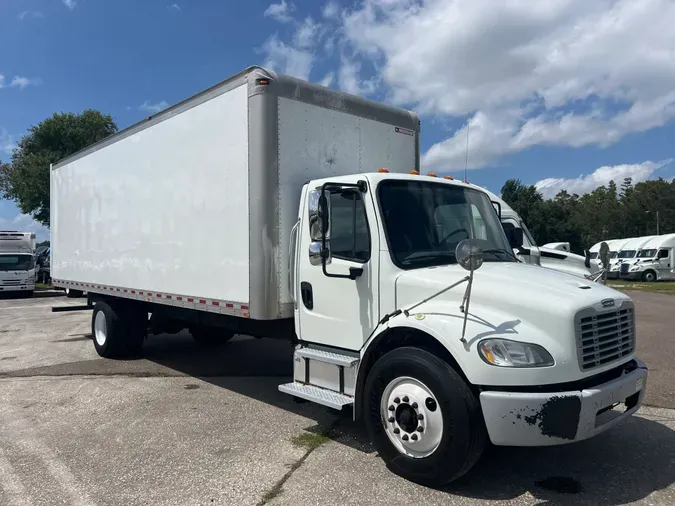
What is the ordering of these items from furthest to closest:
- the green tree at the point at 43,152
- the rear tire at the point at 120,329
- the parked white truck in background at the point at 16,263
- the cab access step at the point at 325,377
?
the green tree at the point at 43,152, the parked white truck in background at the point at 16,263, the rear tire at the point at 120,329, the cab access step at the point at 325,377

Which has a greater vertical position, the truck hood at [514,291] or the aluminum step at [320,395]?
the truck hood at [514,291]

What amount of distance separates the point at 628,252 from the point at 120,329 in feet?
127

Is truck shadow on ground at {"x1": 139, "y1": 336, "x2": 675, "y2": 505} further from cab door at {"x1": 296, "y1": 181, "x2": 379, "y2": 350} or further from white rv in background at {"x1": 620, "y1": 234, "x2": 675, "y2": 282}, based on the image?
white rv in background at {"x1": 620, "y1": 234, "x2": 675, "y2": 282}

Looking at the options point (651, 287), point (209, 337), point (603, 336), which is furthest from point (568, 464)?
point (651, 287)

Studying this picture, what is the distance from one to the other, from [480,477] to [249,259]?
286 centimetres

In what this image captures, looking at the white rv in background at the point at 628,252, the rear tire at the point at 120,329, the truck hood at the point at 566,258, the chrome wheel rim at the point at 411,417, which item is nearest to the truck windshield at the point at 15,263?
the rear tire at the point at 120,329

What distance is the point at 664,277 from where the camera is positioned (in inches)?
1407

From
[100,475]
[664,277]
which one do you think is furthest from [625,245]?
[100,475]

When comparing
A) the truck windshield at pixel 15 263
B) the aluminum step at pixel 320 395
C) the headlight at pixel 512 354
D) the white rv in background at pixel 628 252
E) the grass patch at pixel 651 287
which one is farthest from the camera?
the white rv in background at pixel 628 252

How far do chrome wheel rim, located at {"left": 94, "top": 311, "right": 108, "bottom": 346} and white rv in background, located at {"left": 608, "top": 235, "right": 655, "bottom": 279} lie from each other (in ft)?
117

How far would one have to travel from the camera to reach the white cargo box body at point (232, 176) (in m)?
5.39

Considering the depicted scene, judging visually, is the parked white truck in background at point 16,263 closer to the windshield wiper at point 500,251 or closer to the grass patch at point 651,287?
the windshield wiper at point 500,251

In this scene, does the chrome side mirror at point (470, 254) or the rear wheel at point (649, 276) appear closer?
the chrome side mirror at point (470, 254)

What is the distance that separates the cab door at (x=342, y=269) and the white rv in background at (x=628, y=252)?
36904 mm
